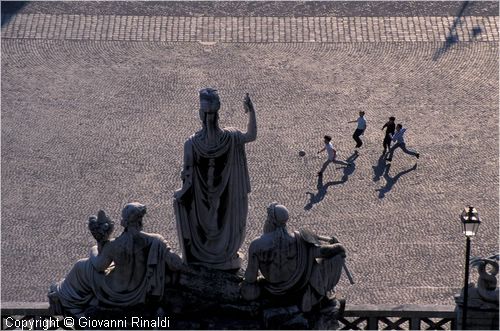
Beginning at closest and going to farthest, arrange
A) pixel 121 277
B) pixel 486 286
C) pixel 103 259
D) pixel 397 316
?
pixel 103 259 < pixel 121 277 < pixel 486 286 < pixel 397 316

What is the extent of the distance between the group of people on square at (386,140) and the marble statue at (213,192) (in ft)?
40.8

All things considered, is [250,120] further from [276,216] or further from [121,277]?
[121,277]

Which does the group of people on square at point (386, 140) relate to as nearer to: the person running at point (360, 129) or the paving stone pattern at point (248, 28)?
the person running at point (360, 129)

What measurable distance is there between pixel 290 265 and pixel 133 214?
2556mm

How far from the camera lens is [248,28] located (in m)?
47.9

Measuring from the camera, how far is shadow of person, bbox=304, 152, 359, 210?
38.3m

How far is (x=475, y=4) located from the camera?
49.2m

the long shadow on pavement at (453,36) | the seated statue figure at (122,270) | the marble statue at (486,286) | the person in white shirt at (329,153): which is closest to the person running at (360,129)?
the person in white shirt at (329,153)

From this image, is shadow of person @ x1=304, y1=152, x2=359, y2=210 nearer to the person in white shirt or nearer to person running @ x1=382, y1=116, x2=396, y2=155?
the person in white shirt

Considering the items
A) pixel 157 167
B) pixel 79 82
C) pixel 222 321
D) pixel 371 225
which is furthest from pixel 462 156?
pixel 222 321

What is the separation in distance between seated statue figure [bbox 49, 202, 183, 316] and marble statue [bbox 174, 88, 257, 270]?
560mm

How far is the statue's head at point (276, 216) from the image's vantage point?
88.1ft

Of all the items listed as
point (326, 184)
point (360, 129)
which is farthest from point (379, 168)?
point (326, 184)

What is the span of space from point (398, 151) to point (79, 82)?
29.0 feet
